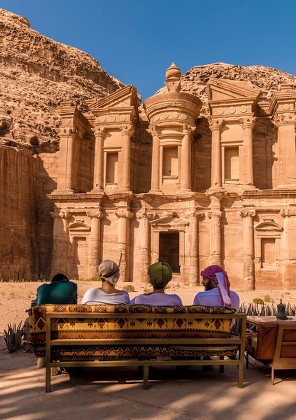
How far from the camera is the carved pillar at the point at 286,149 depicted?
23.8 metres

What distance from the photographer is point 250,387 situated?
5316mm

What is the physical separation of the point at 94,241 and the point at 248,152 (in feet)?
34.6

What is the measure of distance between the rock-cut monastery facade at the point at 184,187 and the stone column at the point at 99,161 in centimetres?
6

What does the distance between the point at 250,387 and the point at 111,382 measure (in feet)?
5.91

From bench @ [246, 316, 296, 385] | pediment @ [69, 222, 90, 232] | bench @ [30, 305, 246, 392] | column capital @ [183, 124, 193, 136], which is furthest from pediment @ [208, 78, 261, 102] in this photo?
bench @ [30, 305, 246, 392]

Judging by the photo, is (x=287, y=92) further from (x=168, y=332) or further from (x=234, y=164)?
(x=168, y=332)

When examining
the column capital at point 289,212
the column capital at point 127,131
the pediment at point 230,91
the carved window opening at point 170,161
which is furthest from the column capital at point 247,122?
the column capital at point 127,131

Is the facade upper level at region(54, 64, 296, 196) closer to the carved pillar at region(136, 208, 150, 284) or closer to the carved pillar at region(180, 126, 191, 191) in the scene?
the carved pillar at region(180, 126, 191, 191)

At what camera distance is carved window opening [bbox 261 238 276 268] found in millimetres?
22688

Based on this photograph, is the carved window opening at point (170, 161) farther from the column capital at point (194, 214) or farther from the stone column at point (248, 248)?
the stone column at point (248, 248)

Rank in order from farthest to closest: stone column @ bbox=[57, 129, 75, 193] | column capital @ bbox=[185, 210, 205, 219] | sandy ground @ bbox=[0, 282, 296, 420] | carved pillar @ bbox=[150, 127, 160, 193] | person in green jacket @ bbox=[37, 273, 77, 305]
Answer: stone column @ bbox=[57, 129, 75, 193] < carved pillar @ bbox=[150, 127, 160, 193] < column capital @ bbox=[185, 210, 205, 219] < person in green jacket @ bbox=[37, 273, 77, 305] < sandy ground @ bbox=[0, 282, 296, 420]

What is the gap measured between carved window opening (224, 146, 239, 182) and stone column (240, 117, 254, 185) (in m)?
0.85

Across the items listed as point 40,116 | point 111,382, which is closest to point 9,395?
point 111,382

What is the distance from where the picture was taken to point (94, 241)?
24.4 metres
